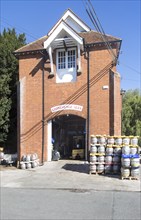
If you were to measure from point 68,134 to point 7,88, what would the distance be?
6.18m

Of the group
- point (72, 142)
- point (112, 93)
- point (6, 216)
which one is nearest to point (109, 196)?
point (6, 216)

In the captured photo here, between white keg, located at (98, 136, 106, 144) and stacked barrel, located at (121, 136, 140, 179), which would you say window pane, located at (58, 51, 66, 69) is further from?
stacked barrel, located at (121, 136, 140, 179)

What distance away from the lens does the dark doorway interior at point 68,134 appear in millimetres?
25609

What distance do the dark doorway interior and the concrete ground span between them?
503cm

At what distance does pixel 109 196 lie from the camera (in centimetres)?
1193

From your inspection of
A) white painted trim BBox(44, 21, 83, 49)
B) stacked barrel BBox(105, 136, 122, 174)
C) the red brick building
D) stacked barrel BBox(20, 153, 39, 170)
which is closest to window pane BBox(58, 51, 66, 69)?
the red brick building

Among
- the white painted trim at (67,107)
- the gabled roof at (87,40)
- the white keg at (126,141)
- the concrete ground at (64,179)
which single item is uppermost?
the gabled roof at (87,40)

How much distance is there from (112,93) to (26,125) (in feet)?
19.7

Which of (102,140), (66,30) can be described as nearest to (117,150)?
(102,140)

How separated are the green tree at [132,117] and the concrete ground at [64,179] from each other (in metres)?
27.4

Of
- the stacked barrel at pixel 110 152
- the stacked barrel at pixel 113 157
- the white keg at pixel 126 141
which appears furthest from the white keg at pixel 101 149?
the white keg at pixel 126 141

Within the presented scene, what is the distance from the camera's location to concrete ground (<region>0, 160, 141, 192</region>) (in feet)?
46.5

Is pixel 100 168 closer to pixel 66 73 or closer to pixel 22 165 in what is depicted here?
pixel 22 165

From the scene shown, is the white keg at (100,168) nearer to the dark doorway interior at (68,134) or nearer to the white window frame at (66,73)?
the white window frame at (66,73)
